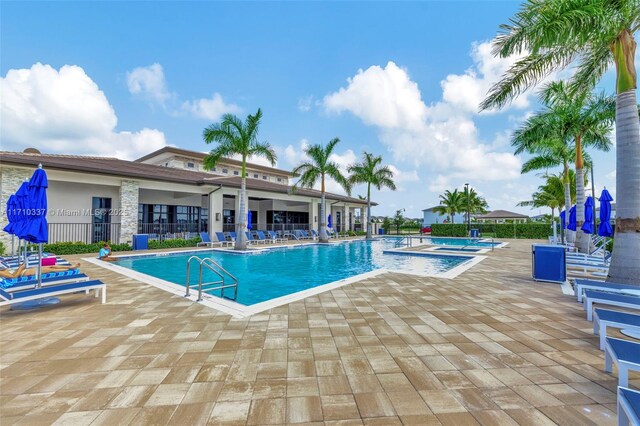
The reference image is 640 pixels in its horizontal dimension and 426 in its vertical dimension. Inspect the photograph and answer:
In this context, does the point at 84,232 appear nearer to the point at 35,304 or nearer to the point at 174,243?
the point at 174,243

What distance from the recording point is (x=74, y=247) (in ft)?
47.4

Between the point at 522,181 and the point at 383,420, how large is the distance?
2603cm

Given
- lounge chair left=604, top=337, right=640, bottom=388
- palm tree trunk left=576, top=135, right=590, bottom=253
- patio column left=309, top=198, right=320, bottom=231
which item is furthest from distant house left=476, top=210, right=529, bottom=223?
lounge chair left=604, top=337, right=640, bottom=388

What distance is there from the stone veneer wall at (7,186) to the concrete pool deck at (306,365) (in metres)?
11.5

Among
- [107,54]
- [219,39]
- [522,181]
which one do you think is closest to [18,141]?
[107,54]

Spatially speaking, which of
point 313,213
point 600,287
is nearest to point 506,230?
point 313,213

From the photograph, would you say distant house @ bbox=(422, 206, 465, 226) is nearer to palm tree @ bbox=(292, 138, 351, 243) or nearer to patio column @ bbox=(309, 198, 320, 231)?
patio column @ bbox=(309, 198, 320, 231)

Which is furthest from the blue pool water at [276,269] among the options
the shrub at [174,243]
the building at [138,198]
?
the building at [138,198]

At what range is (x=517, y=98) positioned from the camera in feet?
30.3

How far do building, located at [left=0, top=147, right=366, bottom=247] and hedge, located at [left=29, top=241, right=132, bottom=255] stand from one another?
79 centimetres

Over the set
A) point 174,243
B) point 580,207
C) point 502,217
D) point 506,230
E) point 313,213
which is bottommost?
point 174,243

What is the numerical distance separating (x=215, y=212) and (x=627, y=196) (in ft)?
66.9

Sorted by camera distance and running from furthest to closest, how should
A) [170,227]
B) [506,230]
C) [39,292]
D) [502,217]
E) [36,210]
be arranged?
[502,217]
[506,230]
[170,227]
[36,210]
[39,292]

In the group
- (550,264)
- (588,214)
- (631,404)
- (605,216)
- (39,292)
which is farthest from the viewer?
(588,214)
